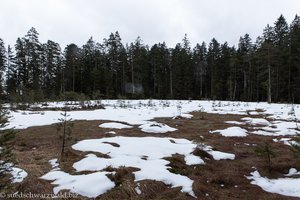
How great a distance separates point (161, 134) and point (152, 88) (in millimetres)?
49921

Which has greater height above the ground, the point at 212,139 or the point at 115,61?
the point at 115,61

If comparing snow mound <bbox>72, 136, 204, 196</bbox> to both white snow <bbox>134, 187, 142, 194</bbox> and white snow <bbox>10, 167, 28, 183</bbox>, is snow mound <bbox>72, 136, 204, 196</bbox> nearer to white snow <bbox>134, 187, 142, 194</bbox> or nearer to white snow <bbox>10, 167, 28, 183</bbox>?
white snow <bbox>134, 187, 142, 194</bbox>

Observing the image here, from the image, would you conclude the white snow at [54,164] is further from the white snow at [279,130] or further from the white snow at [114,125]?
the white snow at [279,130]

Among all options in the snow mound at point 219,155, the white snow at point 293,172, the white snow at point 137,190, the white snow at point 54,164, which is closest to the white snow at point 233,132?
the snow mound at point 219,155

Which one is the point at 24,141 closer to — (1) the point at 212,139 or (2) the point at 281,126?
(1) the point at 212,139

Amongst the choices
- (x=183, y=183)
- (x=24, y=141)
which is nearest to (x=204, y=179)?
(x=183, y=183)

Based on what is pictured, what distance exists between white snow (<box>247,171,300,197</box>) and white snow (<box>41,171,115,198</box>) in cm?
432

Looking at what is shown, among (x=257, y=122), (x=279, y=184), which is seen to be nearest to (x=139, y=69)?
(x=257, y=122)

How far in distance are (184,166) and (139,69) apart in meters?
52.4

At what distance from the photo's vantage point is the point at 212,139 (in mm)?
13430

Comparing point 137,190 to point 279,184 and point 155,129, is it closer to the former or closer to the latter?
point 279,184

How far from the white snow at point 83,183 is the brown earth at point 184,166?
0.21m

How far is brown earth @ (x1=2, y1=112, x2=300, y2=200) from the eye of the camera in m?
7.49

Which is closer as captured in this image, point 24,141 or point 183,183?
point 183,183
